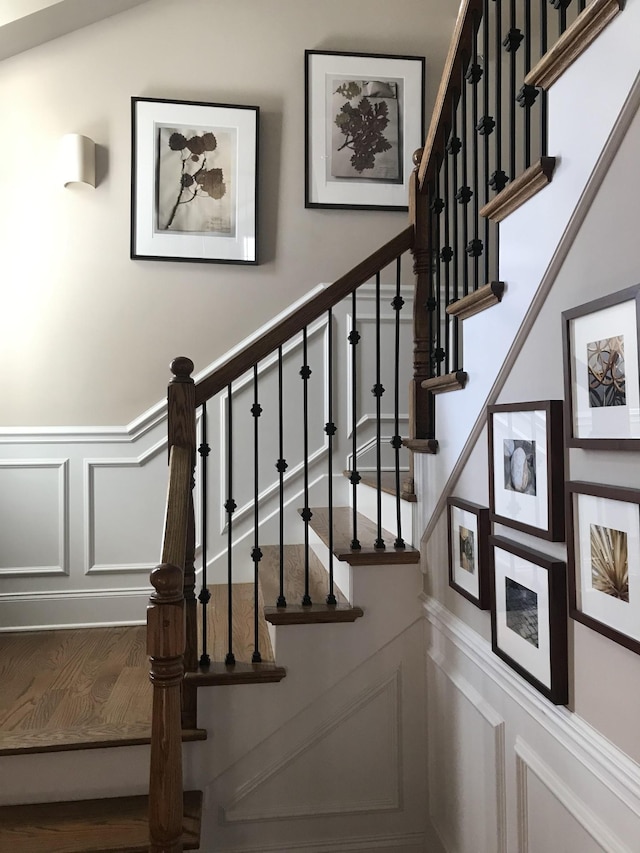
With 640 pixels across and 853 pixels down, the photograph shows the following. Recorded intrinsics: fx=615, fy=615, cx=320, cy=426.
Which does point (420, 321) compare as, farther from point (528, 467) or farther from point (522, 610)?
point (522, 610)

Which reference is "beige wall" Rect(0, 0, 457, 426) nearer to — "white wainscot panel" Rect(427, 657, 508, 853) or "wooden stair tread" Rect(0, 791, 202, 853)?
"wooden stair tread" Rect(0, 791, 202, 853)

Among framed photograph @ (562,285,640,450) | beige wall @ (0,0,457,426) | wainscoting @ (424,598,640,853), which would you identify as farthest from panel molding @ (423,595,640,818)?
beige wall @ (0,0,457,426)

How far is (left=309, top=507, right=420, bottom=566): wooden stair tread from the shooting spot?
2055mm

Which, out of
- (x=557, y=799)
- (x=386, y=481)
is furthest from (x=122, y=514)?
(x=557, y=799)

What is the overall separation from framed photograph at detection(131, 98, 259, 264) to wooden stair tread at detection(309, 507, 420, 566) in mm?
1454

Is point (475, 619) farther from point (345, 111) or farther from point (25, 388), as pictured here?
point (345, 111)

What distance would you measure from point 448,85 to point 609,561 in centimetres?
153

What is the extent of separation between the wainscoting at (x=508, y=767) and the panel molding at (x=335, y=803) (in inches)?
4.6

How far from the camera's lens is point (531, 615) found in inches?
53.4

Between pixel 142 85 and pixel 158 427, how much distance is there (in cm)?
172

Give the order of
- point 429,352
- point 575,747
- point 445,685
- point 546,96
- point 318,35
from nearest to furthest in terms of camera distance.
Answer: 1. point 575,747
2. point 546,96
3. point 445,685
4. point 429,352
5. point 318,35

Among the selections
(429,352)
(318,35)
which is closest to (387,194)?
(318,35)

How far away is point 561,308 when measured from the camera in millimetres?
1270

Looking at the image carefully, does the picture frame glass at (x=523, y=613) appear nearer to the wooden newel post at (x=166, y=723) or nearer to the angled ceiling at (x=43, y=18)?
the wooden newel post at (x=166, y=723)
